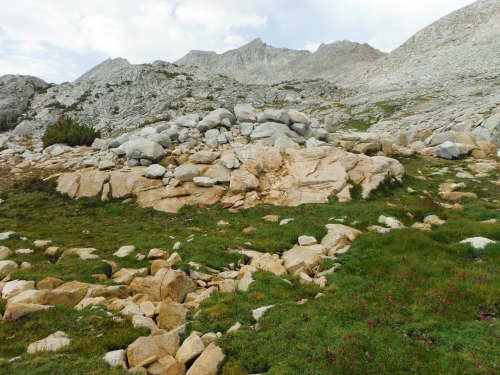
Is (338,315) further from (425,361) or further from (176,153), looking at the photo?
(176,153)

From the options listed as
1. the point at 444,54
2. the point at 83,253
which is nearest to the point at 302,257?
the point at 83,253

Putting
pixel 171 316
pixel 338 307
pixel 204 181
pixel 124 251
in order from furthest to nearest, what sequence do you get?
1. pixel 204 181
2. pixel 124 251
3. pixel 171 316
4. pixel 338 307

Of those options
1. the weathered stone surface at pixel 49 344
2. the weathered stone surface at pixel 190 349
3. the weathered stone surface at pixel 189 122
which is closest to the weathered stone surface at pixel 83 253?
the weathered stone surface at pixel 49 344

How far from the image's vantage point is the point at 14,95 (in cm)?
8231

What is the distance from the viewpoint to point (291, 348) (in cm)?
779

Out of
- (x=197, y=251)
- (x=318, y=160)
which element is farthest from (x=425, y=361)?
(x=318, y=160)

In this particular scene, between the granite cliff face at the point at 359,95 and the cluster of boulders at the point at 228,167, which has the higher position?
the granite cliff face at the point at 359,95

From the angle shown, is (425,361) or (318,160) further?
(318,160)

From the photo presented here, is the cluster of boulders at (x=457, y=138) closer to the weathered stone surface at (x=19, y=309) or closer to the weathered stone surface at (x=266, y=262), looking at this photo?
the weathered stone surface at (x=266, y=262)

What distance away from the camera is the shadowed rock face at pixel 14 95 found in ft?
245

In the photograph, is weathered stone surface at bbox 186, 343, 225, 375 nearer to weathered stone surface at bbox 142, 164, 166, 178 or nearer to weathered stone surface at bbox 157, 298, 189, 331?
weathered stone surface at bbox 157, 298, 189, 331

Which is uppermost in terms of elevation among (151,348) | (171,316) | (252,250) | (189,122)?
(189,122)

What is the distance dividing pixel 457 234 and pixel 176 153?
27.7 metres

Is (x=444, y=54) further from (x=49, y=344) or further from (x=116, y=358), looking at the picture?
(x=49, y=344)
